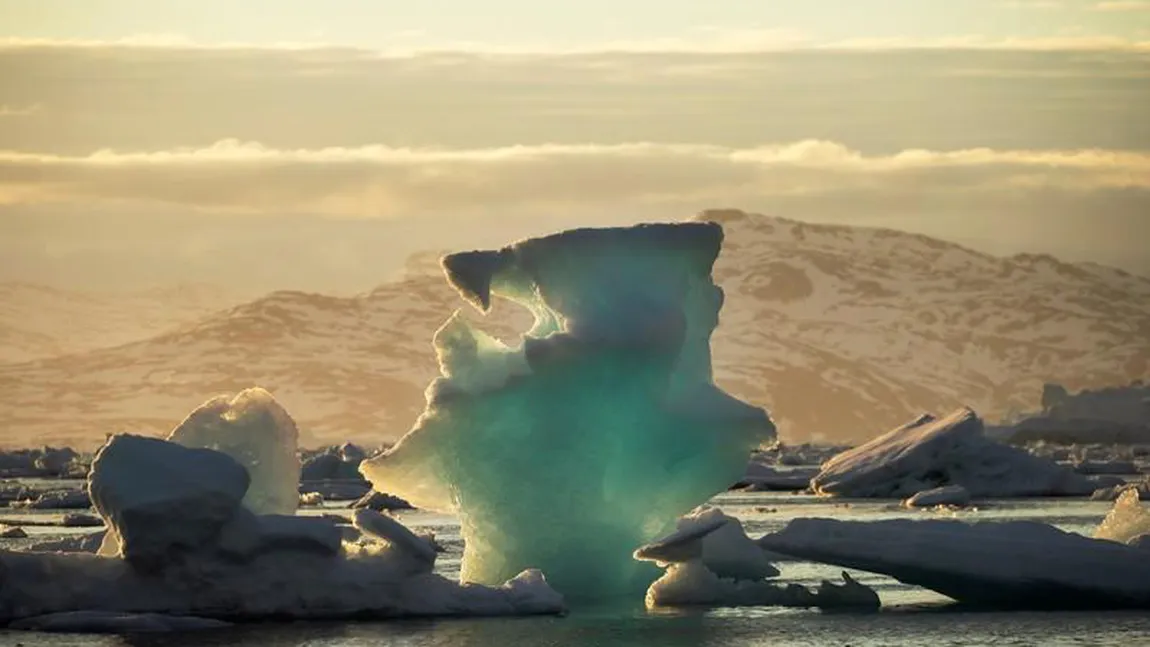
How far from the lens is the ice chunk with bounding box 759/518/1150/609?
2652cm

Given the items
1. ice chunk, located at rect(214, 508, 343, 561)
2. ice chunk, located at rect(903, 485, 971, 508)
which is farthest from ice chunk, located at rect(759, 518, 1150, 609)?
ice chunk, located at rect(903, 485, 971, 508)

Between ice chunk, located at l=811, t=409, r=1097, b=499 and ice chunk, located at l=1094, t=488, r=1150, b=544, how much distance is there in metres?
24.0

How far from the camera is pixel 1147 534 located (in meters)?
27.9

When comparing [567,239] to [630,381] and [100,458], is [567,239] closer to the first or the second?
[630,381]

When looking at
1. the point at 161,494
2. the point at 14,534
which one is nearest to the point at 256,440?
the point at 161,494

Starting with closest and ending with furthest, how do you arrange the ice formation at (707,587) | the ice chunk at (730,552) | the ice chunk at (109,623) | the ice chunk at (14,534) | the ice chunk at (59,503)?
the ice chunk at (109,623), the ice formation at (707,587), the ice chunk at (730,552), the ice chunk at (14,534), the ice chunk at (59,503)

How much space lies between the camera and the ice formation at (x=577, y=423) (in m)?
28.8

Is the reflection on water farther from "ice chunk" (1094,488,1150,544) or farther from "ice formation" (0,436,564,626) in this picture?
"ice chunk" (1094,488,1150,544)

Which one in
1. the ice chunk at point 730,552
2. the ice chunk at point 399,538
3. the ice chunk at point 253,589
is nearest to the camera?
the ice chunk at point 253,589

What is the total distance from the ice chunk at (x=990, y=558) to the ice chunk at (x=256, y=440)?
6354mm

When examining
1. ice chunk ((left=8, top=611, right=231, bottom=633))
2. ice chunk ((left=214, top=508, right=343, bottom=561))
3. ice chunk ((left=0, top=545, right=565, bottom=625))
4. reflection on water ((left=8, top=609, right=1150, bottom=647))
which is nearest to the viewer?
reflection on water ((left=8, top=609, right=1150, bottom=647))

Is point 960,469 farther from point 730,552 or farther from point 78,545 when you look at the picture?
point 78,545

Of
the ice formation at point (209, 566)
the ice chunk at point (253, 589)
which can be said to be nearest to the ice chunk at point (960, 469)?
the ice chunk at point (253, 589)

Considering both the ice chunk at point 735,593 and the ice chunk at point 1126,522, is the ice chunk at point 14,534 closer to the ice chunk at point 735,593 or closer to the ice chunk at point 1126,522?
the ice chunk at point 735,593
